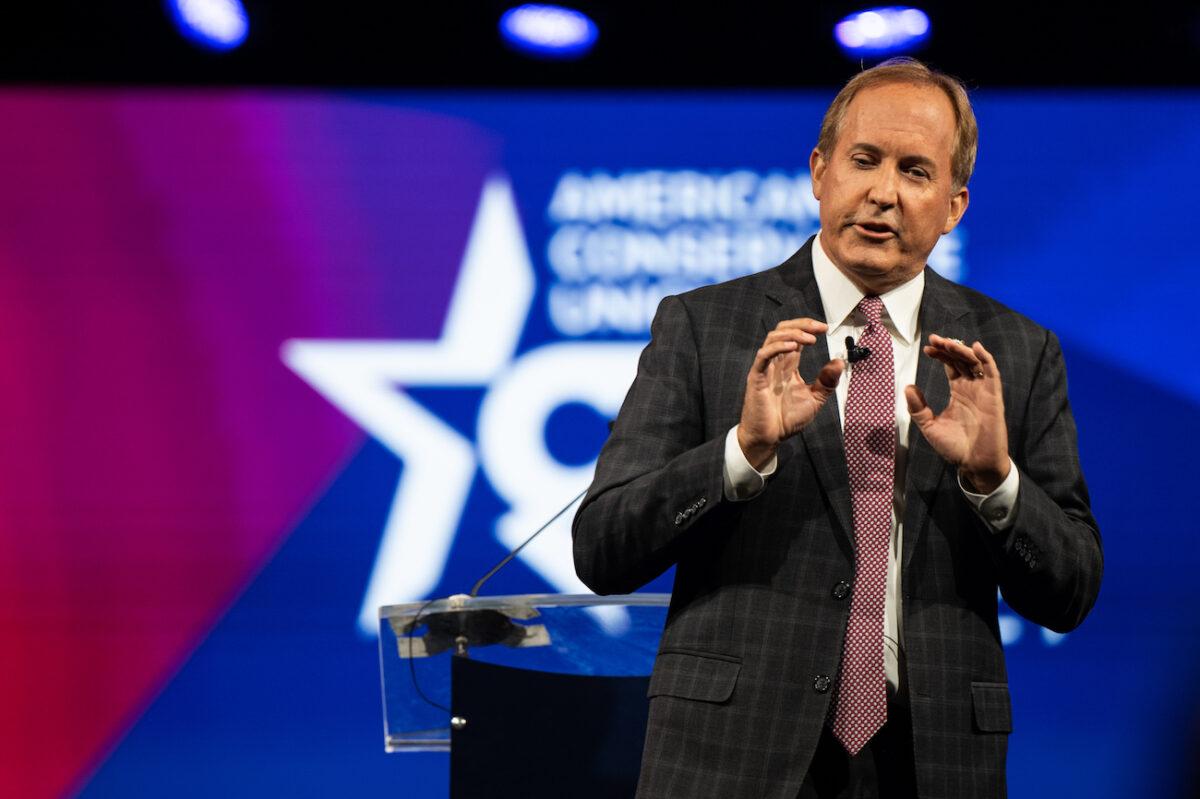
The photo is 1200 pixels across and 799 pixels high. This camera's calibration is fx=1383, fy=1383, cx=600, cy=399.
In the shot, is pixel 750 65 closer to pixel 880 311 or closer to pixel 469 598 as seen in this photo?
pixel 469 598

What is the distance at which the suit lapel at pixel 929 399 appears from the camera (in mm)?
1739

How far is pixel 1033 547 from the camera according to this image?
168 cm

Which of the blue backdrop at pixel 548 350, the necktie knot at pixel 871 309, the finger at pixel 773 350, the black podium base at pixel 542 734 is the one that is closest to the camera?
the finger at pixel 773 350

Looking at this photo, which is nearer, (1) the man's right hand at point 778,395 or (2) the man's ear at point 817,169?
(1) the man's right hand at point 778,395

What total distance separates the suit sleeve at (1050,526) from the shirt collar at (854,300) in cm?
19

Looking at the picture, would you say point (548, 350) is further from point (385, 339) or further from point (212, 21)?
point (212, 21)

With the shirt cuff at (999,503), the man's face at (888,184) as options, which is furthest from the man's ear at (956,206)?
the shirt cuff at (999,503)

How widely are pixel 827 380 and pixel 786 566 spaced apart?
0.25 meters

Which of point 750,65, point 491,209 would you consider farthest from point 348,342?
point 750,65

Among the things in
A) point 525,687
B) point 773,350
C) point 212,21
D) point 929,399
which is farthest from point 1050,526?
point 212,21

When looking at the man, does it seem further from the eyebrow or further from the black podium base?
the black podium base

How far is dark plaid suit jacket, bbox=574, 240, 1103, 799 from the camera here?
1654 millimetres

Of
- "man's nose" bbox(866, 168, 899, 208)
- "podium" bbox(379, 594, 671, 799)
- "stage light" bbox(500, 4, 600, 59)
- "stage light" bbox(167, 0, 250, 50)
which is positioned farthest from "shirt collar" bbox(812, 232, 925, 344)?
"stage light" bbox(167, 0, 250, 50)

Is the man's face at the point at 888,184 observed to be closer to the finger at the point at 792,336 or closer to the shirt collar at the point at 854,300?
the shirt collar at the point at 854,300
